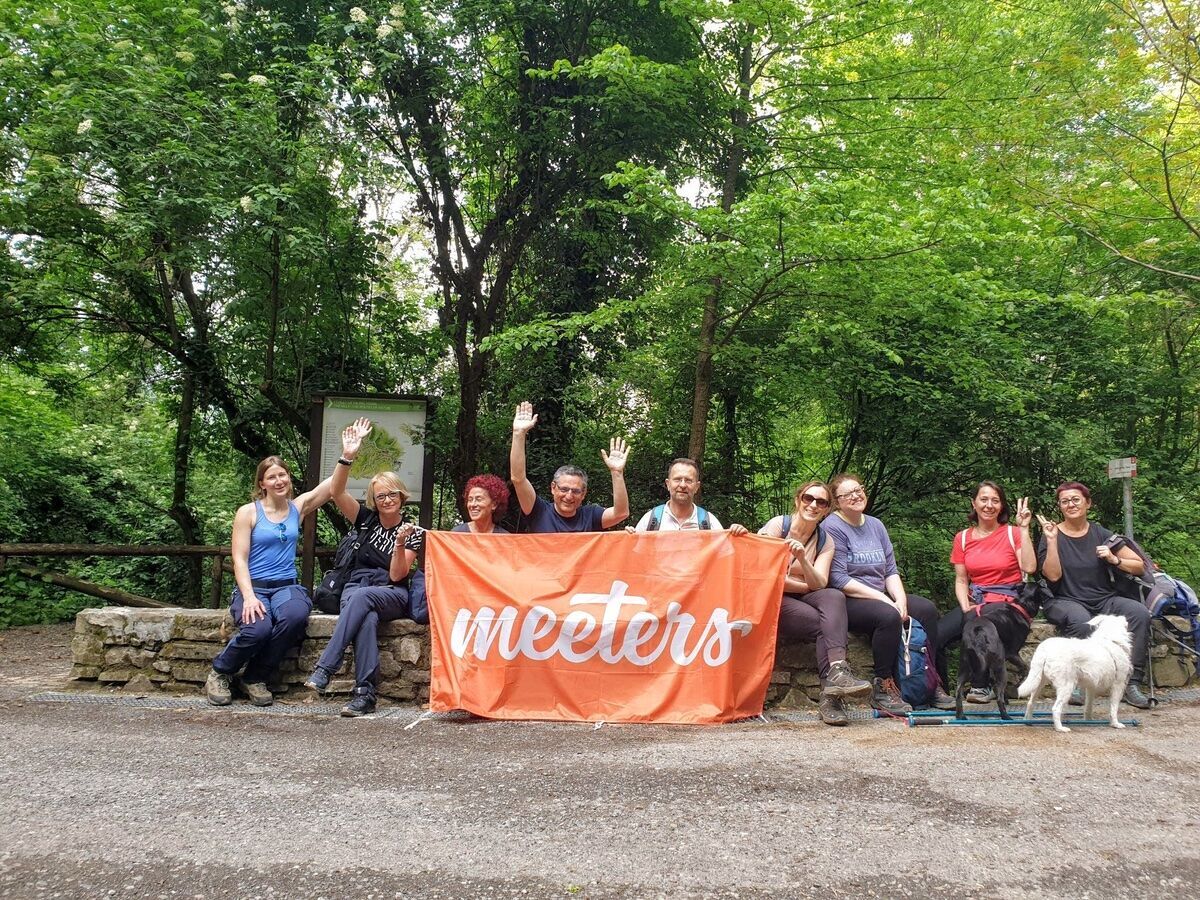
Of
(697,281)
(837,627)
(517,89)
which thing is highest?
(517,89)

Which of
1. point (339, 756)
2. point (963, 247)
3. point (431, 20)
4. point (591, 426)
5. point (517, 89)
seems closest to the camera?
point (339, 756)

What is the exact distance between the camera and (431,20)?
8.65m

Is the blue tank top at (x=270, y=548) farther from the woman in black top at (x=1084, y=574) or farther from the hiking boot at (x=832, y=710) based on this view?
the woman in black top at (x=1084, y=574)

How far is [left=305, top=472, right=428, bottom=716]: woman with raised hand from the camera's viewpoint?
536 cm

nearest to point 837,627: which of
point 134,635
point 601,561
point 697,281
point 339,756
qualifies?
point 601,561

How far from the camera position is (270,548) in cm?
561

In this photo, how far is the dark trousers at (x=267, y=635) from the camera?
17.6 ft

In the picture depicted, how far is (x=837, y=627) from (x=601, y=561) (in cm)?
159

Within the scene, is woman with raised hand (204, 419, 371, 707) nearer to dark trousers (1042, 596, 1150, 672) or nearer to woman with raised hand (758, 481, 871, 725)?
woman with raised hand (758, 481, 871, 725)

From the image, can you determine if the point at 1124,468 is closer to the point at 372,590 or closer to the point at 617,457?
the point at 617,457

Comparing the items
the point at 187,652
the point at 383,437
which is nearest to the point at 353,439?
the point at 187,652

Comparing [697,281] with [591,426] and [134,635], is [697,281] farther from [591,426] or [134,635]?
[134,635]

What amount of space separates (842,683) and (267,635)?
378 centimetres

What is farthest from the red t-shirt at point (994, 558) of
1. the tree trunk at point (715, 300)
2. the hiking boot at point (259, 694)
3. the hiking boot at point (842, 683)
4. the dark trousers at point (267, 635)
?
the hiking boot at point (259, 694)
